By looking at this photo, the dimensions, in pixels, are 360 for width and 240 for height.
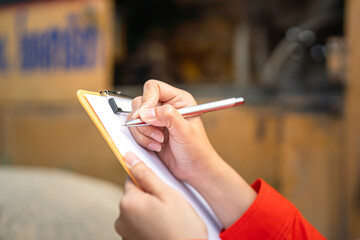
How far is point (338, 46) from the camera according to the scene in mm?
1266

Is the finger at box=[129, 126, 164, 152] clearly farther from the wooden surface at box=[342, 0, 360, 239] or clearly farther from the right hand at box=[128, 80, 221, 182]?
the wooden surface at box=[342, 0, 360, 239]

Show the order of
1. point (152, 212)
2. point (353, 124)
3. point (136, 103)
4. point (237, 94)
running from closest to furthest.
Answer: point (152, 212), point (136, 103), point (353, 124), point (237, 94)

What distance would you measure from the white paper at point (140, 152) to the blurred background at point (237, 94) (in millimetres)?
487

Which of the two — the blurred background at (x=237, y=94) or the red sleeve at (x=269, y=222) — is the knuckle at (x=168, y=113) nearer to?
the red sleeve at (x=269, y=222)

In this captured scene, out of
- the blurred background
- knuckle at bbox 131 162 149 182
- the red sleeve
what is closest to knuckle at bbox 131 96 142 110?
knuckle at bbox 131 162 149 182

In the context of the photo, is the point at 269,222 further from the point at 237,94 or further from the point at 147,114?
the point at 237,94

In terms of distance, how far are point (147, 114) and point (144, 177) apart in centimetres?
9

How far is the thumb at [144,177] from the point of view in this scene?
1.22ft

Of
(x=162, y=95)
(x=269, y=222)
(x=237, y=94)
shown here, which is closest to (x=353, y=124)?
(x=237, y=94)

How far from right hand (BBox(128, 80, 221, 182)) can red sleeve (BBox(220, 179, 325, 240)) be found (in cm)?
10

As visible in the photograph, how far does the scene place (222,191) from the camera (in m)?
0.47

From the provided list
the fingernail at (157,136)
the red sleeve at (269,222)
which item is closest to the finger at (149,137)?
the fingernail at (157,136)

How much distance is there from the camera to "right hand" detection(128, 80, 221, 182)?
388mm

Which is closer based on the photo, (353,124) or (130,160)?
(130,160)
